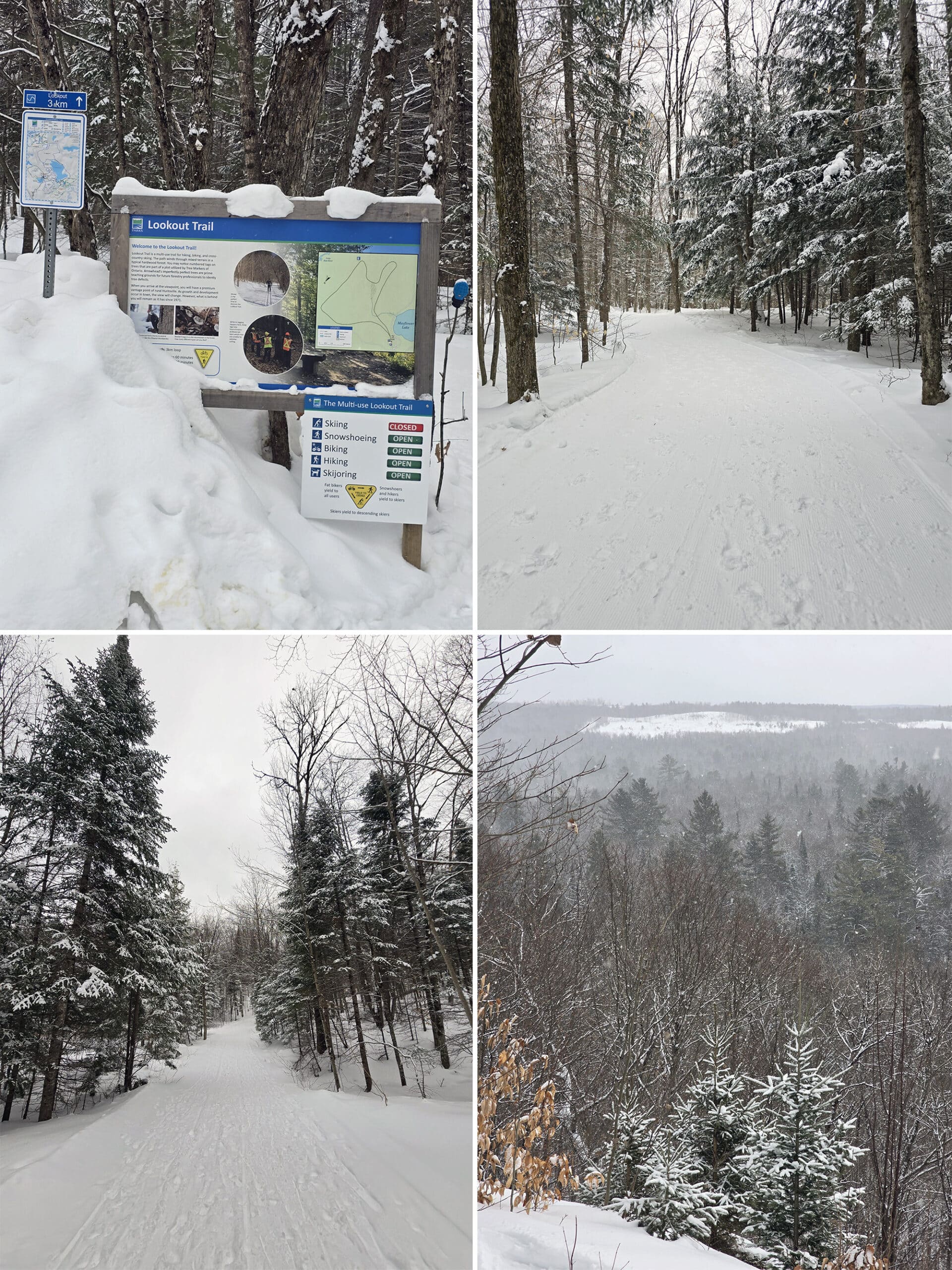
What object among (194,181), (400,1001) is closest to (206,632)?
(194,181)

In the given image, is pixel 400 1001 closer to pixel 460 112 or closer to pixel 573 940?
pixel 573 940

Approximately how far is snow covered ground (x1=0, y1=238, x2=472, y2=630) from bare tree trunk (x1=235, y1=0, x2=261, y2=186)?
6.85 feet

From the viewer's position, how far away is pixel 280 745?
5184mm

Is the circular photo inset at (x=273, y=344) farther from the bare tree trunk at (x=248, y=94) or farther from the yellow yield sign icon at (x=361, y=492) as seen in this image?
A: the bare tree trunk at (x=248, y=94)

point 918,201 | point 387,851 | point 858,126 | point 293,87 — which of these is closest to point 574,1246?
point 387,851

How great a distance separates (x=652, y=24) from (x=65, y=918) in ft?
49.8

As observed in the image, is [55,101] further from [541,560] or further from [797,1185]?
[797,1185]

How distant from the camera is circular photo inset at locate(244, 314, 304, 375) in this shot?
4.88m

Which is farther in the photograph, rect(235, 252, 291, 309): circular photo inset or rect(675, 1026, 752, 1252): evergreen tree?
rect(675, 1026, 752, 1252): evergreen tree

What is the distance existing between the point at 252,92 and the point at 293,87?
1.33 meters

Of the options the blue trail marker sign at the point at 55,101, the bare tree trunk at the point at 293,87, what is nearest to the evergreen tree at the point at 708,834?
the bare tree trunk at the point at 293,87

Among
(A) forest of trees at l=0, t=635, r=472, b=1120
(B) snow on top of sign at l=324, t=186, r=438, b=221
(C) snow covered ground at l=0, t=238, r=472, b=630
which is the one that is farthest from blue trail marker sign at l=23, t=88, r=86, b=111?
(A) forest of trees at l=0, t=635, r=472, b=1120

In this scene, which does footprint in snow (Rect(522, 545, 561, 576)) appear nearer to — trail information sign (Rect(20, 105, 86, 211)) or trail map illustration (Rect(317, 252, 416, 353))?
trail map illustration (Rect(317, 252, 416, 353))

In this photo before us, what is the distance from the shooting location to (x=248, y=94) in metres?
7.12
